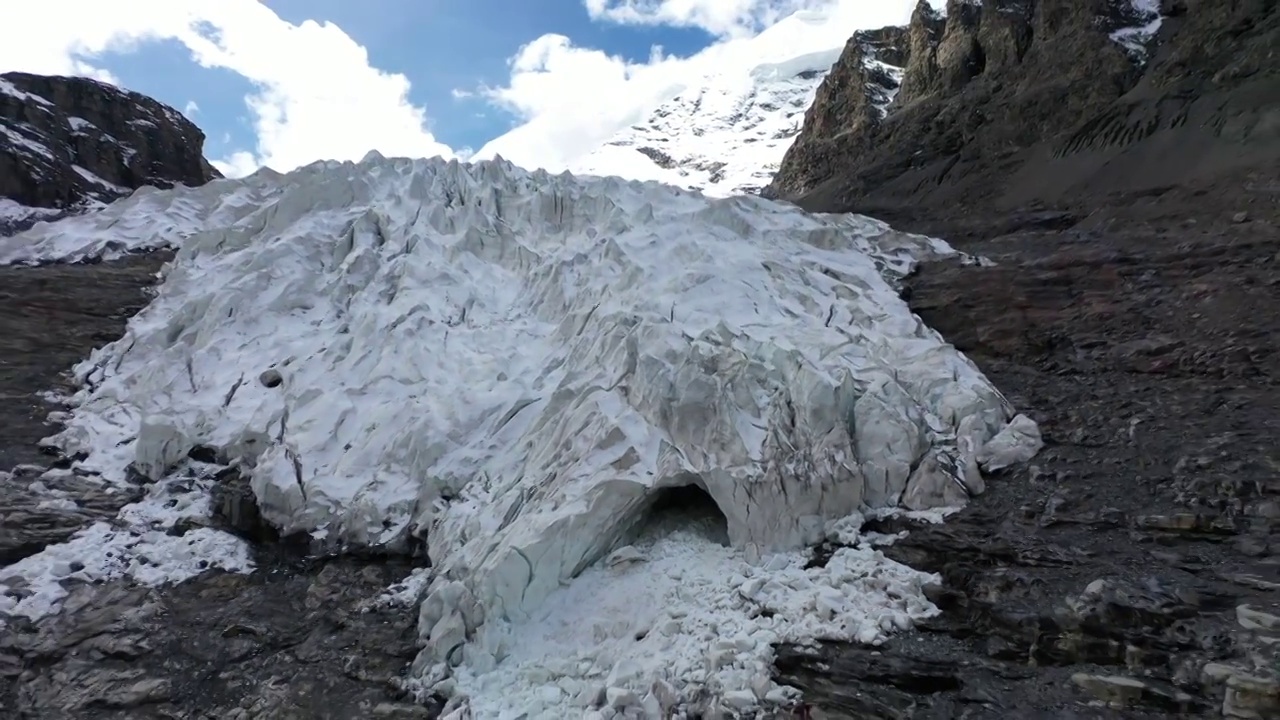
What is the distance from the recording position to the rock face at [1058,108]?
16641 mm

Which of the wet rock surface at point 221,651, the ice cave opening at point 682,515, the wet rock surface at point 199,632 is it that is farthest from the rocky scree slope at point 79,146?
the ice cave opening at point 682,515

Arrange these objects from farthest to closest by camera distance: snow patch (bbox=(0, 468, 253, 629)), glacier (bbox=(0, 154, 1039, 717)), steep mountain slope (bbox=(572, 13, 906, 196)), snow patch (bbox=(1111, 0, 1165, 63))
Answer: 1. steep mountain slope (bbox=(572, 13, 906, 196))
2. snow patch (bbox=(1111, 0, 1165, 63))
3. snow patch (bbox=(0, 468, 253, 629))
4. glacier (bbox=(0, 154, 1039, 717))

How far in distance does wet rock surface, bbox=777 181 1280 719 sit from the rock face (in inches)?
246

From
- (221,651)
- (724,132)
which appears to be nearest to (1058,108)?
(221,651)

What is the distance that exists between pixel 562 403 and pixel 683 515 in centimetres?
237

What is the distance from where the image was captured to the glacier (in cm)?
720

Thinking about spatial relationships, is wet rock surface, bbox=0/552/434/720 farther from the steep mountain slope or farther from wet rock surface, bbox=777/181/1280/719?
the steep mountain slope

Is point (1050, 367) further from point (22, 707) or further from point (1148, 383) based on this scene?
point (22, 707)

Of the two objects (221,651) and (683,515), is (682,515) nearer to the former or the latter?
(683,515)

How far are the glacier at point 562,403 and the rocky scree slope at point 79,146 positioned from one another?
9.39 m

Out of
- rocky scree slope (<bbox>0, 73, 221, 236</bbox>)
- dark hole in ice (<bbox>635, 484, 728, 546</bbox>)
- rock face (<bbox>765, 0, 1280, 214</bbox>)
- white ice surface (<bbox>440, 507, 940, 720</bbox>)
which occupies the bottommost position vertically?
white ice surface (<bbox>440, 507, 940, 720</bbox>)

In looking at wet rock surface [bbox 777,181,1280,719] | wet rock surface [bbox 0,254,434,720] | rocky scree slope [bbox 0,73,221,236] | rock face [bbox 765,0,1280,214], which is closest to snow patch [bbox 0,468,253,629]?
wet rock surface [bbox 0,254,434,720]

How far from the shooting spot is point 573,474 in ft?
27.8

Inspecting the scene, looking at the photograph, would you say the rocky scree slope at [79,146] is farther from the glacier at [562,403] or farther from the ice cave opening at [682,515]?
the ice cave opening at [682,515]
